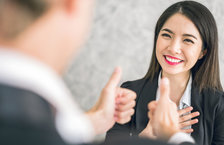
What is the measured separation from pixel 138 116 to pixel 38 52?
1008 millimetres

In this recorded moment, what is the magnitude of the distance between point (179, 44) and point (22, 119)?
996 millimetres

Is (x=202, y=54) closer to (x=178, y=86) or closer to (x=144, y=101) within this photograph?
(x=178, y=86)

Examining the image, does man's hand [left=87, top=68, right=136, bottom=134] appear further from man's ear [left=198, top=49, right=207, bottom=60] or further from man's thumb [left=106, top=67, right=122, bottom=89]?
man's ear [left=198, top=49, right=207, bottom=60]

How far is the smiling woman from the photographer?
1.17 metres

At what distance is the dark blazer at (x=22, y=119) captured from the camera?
0.88 ft

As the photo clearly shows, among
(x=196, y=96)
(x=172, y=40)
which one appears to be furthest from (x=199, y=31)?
(x=196, y=96)

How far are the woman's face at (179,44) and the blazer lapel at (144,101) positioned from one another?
130mm

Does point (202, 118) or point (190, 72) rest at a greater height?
point (190, 72)

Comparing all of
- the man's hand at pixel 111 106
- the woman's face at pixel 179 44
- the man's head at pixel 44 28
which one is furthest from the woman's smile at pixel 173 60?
the man's head at pixel 44 28

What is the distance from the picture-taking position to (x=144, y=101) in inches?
50.7

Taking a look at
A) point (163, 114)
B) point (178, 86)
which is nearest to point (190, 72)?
point (178, 86)

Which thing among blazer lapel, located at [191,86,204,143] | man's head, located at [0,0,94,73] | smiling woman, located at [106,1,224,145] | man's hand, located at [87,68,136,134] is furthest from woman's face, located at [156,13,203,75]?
man's head, located at [0,0,94,73]

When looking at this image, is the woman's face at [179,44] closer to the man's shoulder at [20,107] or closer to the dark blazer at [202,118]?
the dark blazer at [202,118]

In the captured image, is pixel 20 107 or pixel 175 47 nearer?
pixel 20 107
